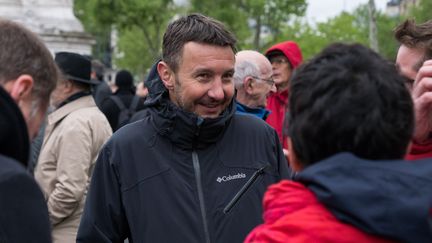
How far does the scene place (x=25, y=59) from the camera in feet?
8.93

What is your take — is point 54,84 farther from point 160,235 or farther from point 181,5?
point 181,5

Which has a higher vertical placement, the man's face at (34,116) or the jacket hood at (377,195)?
the jacket hood at (377,195)

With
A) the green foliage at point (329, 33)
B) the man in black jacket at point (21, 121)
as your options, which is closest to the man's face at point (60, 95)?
the man in black jacket at point (21, 121)

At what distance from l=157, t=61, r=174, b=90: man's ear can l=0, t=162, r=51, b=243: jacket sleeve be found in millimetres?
1426

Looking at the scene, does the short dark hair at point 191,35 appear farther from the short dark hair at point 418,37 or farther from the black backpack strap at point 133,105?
the black backpack strap at point 133,105

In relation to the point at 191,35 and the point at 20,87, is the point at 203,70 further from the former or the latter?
the point at 20,87

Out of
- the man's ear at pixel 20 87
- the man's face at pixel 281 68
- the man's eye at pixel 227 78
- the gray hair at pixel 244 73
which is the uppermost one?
the man's ear at pixel 20 87

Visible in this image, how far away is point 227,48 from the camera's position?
3.91m

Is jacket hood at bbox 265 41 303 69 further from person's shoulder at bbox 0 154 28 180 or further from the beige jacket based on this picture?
person's shoulder at bbox 0 154 28 180

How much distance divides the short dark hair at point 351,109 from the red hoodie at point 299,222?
0.39ft

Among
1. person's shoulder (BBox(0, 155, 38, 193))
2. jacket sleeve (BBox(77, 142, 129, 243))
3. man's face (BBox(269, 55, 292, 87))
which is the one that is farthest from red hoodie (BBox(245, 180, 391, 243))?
man's face (BBox(269, 55, 292, 87))

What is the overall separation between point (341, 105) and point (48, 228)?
1106 millimetres

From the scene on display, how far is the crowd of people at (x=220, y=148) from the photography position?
6.66 feet

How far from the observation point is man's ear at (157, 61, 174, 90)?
3.92 m
